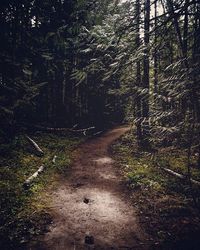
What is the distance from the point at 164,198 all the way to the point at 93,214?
9.60 feet

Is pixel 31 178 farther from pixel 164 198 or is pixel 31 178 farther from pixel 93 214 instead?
pixel 164 198

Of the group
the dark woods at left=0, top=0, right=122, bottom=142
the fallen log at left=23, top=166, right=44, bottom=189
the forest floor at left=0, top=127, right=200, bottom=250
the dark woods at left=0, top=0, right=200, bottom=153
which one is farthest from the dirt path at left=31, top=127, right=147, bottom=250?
the dark woods at left=0, top=0, right=122, bottom=142

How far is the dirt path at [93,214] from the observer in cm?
725

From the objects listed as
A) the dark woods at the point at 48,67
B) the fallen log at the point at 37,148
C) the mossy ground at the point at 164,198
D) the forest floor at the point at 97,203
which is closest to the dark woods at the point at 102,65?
the dark woods at the point at 48,67

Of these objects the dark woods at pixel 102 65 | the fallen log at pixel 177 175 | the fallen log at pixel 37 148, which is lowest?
the fallen log at pixel 177 175

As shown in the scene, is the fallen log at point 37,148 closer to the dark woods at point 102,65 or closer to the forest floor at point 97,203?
the forest floor at point 97,203

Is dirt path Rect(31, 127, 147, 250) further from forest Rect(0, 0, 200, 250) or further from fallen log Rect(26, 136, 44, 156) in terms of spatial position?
fallen log Rect(26, 136, 44, 156)

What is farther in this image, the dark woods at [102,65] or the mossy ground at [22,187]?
the mossy ground at [22,187]

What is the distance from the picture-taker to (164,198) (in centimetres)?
1016

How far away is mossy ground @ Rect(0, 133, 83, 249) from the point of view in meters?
7.57

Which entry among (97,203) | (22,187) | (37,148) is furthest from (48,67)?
(97,203)

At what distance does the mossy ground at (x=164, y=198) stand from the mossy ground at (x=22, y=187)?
3218 mm

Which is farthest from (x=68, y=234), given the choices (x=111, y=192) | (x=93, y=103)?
(x=93, y=103)

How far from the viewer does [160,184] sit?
11.7m
